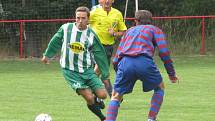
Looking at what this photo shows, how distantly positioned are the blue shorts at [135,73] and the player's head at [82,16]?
1.03 meters

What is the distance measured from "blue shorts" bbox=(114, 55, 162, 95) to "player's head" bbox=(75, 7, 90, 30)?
1028mm

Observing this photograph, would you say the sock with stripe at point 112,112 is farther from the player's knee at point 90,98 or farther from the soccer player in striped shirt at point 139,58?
the player's knee at point 90,98

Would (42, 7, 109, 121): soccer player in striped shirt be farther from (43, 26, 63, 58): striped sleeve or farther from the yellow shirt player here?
the yellow shirt player

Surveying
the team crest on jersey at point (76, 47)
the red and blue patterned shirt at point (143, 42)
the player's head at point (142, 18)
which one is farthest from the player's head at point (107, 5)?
the red and blue patterned shirt at point (143, 42)

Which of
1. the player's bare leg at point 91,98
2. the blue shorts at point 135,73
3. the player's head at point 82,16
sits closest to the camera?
the blue shorts at point 135,73

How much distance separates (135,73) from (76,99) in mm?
4496

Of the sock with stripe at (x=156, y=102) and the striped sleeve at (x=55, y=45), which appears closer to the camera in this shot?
the sock with stripe at (x=156, y=102)

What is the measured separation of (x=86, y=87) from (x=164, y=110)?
78.3 inches

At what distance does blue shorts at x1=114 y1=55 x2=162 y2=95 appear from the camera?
842 cm

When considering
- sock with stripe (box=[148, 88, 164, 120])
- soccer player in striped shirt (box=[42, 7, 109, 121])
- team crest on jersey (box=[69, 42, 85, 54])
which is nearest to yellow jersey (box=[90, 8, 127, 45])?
soccer player in striped shirt (box=[42, 7, 109, 121])

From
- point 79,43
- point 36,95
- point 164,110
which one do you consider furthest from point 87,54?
point 36,95

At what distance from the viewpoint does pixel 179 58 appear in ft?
83.7

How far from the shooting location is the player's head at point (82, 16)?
9.23m

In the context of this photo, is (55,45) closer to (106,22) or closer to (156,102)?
(156,102)
